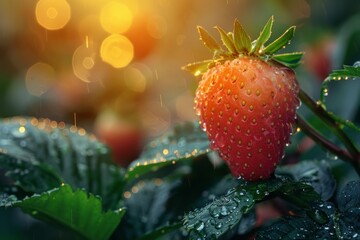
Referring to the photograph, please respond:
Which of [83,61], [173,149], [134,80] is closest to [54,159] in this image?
[173,149]

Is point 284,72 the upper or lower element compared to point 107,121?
upper

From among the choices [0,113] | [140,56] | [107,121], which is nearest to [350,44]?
[107,121]

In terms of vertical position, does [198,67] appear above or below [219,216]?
above

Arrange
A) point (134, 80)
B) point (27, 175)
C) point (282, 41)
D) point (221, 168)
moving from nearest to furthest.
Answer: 1. point (282, 41)
2. point (27, 175)
3. point (221, 168)
4. point (134, 80)

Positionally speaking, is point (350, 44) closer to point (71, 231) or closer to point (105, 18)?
point (71, 231)

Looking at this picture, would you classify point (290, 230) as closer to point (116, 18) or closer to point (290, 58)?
point (290, 58)

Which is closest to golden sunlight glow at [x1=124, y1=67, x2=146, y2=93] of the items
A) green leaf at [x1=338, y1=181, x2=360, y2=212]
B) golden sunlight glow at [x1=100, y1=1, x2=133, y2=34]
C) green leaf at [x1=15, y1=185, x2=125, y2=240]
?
golden sunlight glow at [x1=100, y1=1, x2=133, y2=34]
